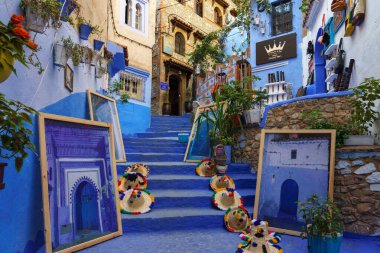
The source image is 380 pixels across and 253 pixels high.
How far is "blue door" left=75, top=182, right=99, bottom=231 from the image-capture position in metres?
2.86

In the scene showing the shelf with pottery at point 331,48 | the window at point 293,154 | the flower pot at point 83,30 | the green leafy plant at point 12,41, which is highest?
the shelf with pottery at point 331,48

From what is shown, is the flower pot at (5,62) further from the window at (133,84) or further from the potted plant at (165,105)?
the potted plant at (165,105)

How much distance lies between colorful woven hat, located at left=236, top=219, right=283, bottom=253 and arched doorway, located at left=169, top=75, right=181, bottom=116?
12757 millimetres

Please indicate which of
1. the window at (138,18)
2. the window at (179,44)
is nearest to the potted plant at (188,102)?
the window at (179,44)

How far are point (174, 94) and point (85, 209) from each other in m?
12.5

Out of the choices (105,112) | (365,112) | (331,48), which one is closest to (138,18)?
(105,112)

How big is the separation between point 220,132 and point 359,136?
235 cm

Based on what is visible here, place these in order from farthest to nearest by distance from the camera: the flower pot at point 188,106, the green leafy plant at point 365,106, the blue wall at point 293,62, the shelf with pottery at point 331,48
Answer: the flower pot at point 188,106
the blue wall at point 293,62
the shelf with pottery at point 331,48
the green leafy plant at point 365,106

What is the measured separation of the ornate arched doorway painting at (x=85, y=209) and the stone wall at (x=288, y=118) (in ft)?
9.38

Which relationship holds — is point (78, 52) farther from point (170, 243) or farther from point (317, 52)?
point (317, 52)

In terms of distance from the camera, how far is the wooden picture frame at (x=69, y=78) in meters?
3.61

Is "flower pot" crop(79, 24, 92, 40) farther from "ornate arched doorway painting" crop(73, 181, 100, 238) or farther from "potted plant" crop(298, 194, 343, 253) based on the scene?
"potted plant" crop(298, 194, 343, 253)

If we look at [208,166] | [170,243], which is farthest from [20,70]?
[208,166]

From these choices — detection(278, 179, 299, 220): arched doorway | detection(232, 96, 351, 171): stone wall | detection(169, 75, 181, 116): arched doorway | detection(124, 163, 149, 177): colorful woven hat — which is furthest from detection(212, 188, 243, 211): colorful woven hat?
detection(169, 75, 181, 116): arched doorway
